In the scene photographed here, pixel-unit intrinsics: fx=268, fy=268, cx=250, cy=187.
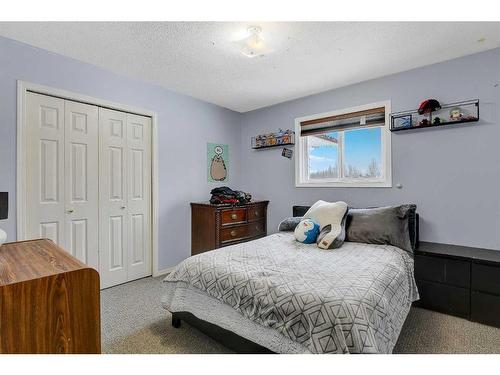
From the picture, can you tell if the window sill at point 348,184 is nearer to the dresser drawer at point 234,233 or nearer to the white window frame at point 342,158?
the white window frame at point 342,158

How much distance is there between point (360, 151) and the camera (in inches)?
130

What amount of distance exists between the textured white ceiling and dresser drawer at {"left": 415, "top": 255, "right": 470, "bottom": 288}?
6.17 feet

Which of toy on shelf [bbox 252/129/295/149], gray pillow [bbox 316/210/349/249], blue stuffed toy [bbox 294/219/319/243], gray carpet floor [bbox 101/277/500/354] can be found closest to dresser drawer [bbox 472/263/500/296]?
gray carpet floor [bbox 101/277/500/354]

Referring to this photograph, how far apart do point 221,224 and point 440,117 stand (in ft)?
8.60

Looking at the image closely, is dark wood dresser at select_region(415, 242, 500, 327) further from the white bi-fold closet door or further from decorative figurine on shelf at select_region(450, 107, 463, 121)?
the white bi-fold closet door

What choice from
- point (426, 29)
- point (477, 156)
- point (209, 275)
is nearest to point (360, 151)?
point (477, 156)

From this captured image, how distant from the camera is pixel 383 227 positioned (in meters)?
2.47

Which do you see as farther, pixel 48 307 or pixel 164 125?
pixel 164 125

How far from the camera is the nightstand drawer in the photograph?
221cm

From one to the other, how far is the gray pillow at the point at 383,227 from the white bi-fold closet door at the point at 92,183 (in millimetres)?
2378

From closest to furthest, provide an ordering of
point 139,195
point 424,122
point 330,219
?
point 330,219 → point 424,122 → point 139,195

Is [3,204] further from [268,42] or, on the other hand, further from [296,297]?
[268,42]

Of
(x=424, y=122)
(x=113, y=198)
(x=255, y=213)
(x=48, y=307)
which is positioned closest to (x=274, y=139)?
(x=255, y=213)

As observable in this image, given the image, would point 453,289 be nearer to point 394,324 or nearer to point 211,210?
point 394,324
